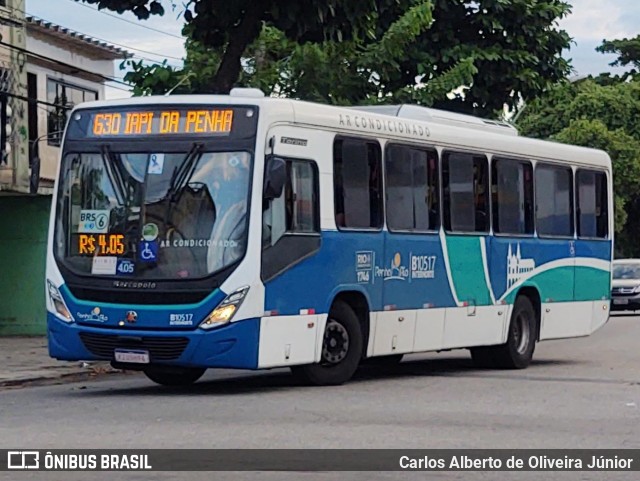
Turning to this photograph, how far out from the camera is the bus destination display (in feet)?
51.1

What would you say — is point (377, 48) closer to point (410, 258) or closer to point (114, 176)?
point (410, 258)

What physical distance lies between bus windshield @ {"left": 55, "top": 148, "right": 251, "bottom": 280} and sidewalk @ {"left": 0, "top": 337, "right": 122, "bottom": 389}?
10.6 ft

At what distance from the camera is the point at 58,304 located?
1598 cm

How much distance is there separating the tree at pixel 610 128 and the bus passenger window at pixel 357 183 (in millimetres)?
39706

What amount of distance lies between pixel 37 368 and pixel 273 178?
21.3 feet

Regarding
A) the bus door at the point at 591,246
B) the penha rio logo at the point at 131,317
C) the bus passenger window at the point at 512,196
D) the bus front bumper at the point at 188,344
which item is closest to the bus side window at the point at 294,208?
the bus front bumper at the point at 188,344

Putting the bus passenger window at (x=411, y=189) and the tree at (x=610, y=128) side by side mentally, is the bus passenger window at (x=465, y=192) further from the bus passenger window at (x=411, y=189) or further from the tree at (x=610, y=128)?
the tree at (x=610, y=128)

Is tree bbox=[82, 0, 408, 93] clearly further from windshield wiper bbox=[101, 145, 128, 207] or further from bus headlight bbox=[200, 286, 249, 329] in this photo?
bus headlight bbox=[200, 286, 249, 329]

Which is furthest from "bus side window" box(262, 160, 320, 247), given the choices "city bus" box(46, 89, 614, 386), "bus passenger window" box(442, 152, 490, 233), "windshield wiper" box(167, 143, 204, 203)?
"bus passenger window" box(442, 152, 490, 233)

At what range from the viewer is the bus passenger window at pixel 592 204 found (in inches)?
876

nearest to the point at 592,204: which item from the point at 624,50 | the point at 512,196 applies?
the point at 512,196

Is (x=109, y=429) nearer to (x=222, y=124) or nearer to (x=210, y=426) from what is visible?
(x=210, y=426)

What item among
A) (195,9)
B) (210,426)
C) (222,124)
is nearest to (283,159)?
(222,124)

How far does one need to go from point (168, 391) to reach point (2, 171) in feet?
43.7
